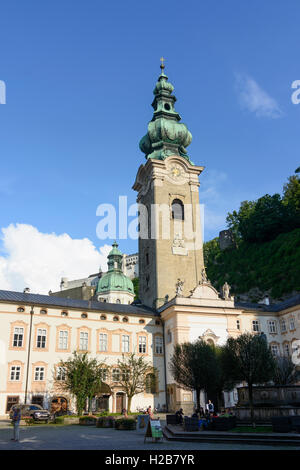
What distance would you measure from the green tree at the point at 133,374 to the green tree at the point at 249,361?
13533 millimetres

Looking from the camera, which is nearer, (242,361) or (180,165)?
(242,361)

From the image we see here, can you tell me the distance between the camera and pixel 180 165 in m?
54.8

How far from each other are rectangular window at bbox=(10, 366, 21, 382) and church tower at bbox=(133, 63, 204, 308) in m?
16.9

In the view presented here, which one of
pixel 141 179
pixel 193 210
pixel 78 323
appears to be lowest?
pixel 78 323

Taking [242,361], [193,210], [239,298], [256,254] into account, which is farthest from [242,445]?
[256,254]

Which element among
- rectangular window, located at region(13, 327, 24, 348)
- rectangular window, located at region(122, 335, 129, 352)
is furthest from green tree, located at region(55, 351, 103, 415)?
rectangular window, located at region(122, 335, 129, 352)

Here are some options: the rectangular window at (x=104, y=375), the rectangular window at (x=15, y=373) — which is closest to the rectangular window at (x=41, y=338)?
the rectangular window at (x=15, y=373)

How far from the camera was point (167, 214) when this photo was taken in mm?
51688

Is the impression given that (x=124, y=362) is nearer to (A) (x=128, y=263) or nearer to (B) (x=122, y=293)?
(B) (x=122, y=293)

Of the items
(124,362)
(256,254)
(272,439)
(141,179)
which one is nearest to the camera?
(272,439)

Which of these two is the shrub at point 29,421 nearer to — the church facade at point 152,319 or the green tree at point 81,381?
the green tree at point 81,381

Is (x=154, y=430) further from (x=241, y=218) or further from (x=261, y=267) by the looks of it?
(x=241, y=218)

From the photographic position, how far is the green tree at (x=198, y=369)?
2744 cm

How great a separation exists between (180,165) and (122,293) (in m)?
32.3
